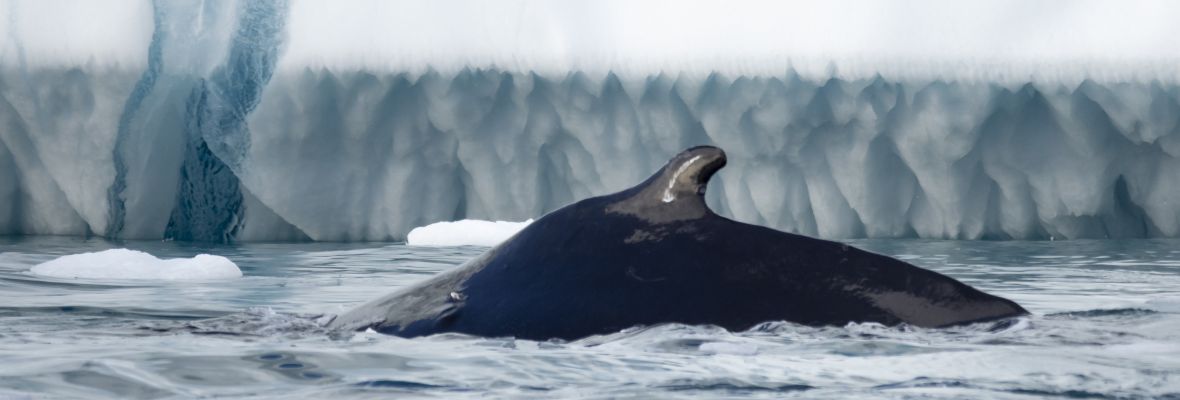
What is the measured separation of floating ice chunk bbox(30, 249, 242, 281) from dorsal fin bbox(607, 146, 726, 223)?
4.83 m

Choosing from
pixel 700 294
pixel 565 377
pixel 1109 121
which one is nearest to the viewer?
pixel 565 377

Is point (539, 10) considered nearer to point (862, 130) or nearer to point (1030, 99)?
point (862, 130)

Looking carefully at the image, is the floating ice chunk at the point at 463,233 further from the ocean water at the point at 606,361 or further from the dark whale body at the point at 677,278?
the dark whale body at the point at 677,278

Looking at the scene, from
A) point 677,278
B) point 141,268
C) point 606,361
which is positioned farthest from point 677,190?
point 141,268

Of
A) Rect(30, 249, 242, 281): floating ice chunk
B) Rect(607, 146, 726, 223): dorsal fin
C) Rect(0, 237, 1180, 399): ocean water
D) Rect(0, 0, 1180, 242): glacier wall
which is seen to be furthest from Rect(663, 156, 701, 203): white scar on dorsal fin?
Rect(0, 0, 1180, 242): glacier wall

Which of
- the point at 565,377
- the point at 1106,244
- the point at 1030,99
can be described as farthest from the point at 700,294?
the point at 1030,99

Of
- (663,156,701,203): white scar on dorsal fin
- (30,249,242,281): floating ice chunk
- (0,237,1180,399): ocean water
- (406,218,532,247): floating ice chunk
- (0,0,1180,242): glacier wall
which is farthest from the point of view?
(0,0,1180,242): glacier wall

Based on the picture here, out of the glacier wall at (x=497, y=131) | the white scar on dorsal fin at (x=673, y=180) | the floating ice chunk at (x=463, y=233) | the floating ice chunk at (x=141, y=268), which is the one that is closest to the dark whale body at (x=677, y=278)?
the white scar on dorsal fin at (x=673, y=180)

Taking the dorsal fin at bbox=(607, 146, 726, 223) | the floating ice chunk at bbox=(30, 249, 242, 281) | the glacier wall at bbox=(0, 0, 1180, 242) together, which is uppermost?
the glacier wall at bbox=(0, 0, 1180, 242)

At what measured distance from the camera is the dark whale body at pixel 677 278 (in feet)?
12.0

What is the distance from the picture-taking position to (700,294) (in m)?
3.66

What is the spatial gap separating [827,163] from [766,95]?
32.0 inches

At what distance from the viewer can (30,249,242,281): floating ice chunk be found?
8203 mm

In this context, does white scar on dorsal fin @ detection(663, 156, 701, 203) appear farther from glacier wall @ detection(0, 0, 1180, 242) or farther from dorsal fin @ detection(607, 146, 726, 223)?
glacier wall @ detection(0, 0, 1180, 242)
